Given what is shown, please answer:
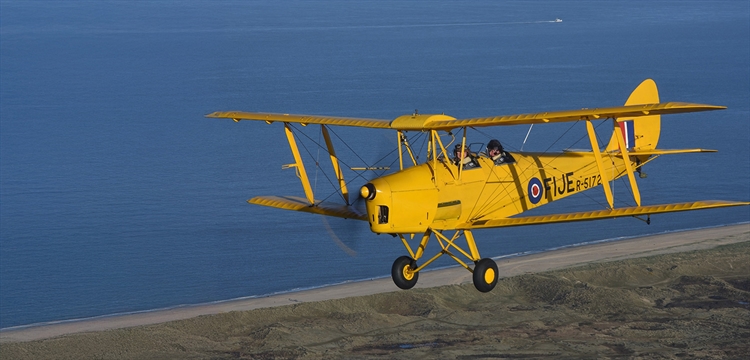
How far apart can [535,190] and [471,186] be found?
7.69 ft

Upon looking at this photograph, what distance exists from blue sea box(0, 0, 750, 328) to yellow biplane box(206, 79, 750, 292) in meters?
1.75

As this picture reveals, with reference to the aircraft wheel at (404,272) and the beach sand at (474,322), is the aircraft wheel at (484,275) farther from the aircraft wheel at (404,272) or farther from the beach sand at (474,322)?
the beach sand at (474,322)

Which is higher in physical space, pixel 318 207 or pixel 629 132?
pixel 629 132

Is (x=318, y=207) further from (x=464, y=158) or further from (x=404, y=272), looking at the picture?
(x=464, y=158)

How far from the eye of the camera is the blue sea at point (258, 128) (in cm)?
3978

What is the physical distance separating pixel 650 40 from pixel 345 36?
3608cm

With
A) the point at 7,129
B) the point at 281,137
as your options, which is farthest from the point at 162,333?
the point at 7,129

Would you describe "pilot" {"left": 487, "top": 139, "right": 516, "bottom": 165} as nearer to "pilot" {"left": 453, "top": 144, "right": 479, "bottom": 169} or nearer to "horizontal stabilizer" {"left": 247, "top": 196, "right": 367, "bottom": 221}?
Result: "pilot" {"left": 453, "top": 144, "right": 479, "bottom": 169}

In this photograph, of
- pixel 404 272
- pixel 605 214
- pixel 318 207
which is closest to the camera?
pixel 605 214

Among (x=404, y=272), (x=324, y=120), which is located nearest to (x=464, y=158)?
(x=404, y=272)

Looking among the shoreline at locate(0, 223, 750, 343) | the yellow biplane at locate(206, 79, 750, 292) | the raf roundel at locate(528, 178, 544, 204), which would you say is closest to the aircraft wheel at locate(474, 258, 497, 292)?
the yellow biplane at locate(206, 79, 750, 292)

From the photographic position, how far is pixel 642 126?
2517 cm

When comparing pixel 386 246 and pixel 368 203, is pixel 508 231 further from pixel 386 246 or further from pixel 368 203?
pixel 368 203

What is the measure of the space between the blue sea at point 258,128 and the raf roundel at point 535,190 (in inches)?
120
